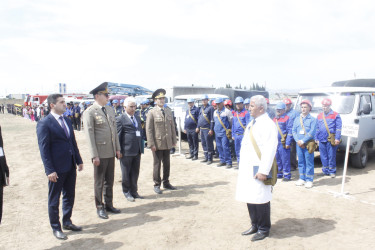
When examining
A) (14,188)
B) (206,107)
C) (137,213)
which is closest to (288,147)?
(206,107)

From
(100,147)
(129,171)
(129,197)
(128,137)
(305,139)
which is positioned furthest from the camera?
(305,139)

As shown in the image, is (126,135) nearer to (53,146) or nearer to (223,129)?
(53,146)

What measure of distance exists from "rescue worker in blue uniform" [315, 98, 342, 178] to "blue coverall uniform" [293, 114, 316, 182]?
615 millimetres

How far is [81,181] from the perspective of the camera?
7.09 meters

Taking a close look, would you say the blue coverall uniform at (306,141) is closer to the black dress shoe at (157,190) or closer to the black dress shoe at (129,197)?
the black dress shoe at (157,190)

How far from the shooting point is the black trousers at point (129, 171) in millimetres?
5398

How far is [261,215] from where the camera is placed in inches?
152

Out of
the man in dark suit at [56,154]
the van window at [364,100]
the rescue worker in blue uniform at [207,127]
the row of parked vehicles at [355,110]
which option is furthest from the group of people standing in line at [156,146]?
the van window at [364,100]

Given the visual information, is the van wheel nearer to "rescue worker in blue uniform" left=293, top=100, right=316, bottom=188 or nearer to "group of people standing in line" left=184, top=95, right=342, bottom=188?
"group of people standing in line" left=184, top=95, right=342, bottom=188

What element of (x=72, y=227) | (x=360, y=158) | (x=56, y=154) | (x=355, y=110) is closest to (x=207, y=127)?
(x=355, y=110)

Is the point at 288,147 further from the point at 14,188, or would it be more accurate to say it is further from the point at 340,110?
the point at 14,188

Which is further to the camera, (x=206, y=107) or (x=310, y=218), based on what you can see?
(x=206, y=107)

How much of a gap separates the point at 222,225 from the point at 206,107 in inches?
192

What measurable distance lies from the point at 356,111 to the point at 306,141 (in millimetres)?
2249
